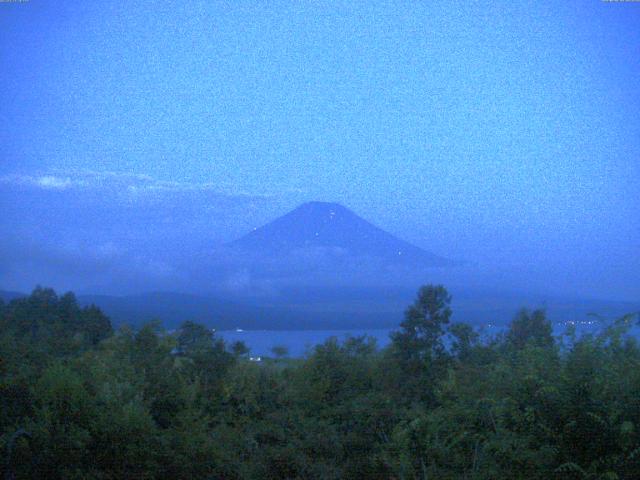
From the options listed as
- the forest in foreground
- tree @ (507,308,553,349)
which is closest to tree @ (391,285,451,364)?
the forest in foreground

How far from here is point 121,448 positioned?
187 inches

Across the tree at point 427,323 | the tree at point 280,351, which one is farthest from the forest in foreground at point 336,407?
the tree at point 280,351

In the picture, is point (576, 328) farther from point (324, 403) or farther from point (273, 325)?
point (273, 325)

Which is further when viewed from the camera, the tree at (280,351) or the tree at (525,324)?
the tree at (280,351)

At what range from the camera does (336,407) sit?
7.66 meters

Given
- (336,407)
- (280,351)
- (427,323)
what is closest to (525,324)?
(427,323)

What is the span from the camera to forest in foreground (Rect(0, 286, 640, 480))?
425 centimetres

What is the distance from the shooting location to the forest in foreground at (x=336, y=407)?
13.9 ft

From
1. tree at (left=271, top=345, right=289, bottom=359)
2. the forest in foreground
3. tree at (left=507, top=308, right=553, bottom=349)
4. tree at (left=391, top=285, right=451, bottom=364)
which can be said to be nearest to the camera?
the forest in foreground

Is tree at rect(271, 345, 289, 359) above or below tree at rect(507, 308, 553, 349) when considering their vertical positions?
below

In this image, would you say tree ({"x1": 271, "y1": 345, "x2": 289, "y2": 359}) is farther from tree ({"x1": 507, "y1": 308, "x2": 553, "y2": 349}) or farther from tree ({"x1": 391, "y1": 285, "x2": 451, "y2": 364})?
tree ({"x1": 507, "y1": 308, "x2": 553, "y2": 349})

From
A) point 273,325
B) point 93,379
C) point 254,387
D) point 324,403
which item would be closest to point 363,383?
point 324,403

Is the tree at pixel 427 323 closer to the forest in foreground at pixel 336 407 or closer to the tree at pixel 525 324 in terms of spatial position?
the forest in foreground at pixel 336 407

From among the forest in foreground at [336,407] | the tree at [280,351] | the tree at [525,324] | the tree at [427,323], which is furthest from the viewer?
the tree at [280,351]
